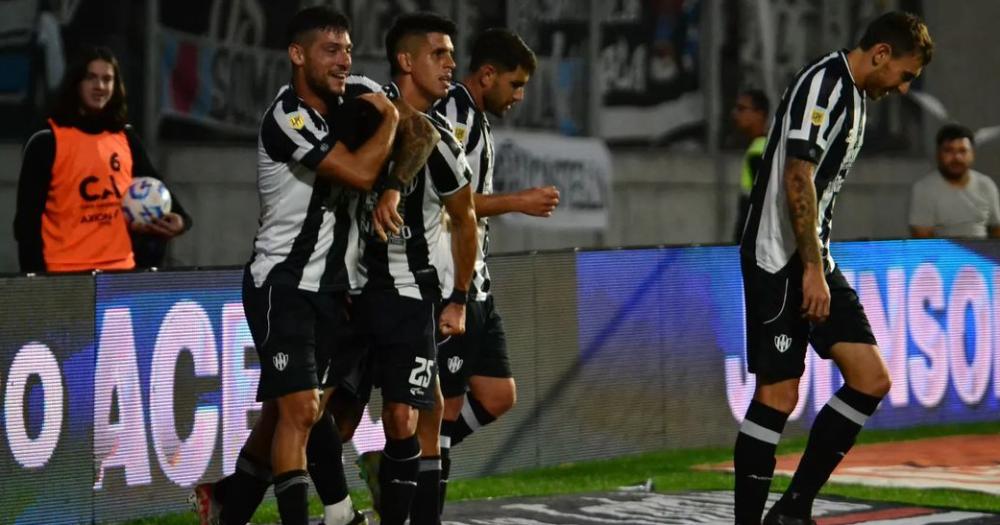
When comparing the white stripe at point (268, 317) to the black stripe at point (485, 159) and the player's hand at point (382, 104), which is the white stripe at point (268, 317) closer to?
the player's hand at point (382, 104)

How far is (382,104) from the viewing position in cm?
664

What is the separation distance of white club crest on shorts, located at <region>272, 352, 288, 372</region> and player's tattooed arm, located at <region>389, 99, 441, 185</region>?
0.73 m

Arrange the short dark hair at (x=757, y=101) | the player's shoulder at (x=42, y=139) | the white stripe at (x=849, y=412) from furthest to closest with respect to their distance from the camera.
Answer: the short dark hair at (x=757, y=101), the player's shoulder at (x=42, y=139), the white stripe at (x=849, y=412)

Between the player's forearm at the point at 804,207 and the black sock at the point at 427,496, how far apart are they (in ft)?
5.26

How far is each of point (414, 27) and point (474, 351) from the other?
132 cm

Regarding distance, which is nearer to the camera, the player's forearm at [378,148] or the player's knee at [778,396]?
the player's forearm at [378,148]

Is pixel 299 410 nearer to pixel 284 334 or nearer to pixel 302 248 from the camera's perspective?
pixel 284 334

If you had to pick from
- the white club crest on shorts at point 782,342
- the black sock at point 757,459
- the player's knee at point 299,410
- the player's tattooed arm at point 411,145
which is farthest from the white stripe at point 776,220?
the player's knee at point 299,410

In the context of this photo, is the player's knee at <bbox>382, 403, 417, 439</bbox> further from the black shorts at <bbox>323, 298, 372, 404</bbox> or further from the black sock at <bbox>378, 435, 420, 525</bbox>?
the black shorts at <bbox>323, 298, 372, 404</bbox>

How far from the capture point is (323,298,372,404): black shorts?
6.99 metres

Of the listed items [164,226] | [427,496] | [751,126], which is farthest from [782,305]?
[751,126]

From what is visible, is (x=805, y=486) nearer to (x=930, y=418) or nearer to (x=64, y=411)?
(x=64, y=411)

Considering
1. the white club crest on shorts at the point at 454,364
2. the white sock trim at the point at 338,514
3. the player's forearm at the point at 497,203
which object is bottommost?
the white sock trim at the point at 338,514

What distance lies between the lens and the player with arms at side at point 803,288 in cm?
732
